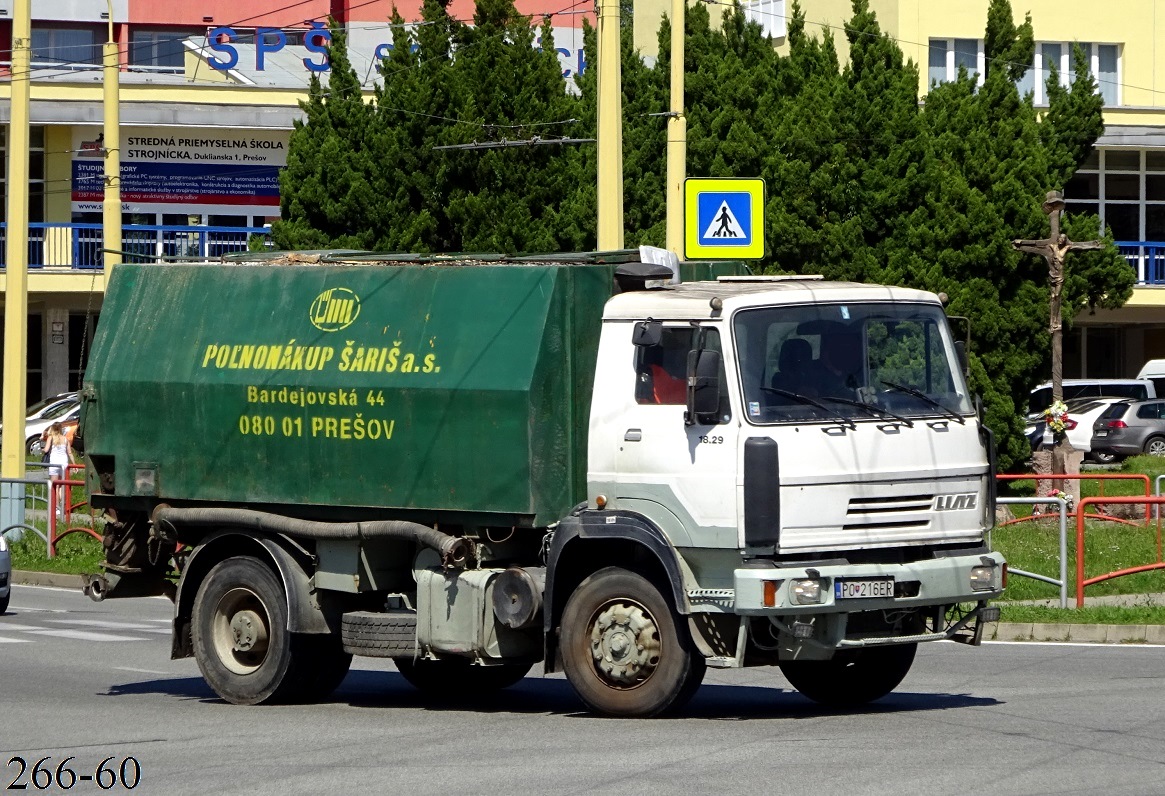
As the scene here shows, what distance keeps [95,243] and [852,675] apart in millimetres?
36368

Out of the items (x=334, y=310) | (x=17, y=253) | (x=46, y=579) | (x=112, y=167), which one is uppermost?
(x=112, y=167)

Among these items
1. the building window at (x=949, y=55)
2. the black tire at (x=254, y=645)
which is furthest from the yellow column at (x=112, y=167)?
the building window at (x=949, y=55)

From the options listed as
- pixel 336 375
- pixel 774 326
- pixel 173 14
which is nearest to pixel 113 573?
pixel 336 375

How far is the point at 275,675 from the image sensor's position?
12.9m

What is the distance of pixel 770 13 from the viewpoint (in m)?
45.6

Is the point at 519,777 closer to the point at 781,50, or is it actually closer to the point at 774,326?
the point at 774,326

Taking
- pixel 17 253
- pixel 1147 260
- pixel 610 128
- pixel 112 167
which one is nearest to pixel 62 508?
pixel 17 253

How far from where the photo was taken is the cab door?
434 inches

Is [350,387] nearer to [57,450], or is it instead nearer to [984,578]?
[984,578]

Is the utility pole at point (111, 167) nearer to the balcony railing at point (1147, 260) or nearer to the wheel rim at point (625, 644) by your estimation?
the wheel rim at point (625, 644)

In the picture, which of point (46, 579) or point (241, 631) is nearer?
point (241, 631)

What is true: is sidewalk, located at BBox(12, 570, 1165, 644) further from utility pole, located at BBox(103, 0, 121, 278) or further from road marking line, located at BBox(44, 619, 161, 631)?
utility pole, located at BBox(103, 0, 121, 278)

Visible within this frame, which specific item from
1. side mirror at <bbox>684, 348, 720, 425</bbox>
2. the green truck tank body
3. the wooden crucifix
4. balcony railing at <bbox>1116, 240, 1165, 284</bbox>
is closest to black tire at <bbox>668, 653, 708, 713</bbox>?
the green truck tank body

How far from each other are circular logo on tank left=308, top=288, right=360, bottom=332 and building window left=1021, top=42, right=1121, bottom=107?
35.2 metres
